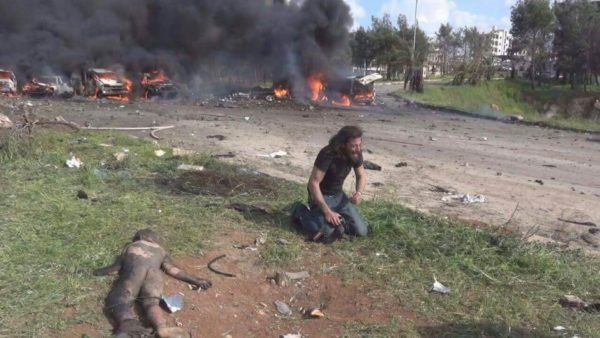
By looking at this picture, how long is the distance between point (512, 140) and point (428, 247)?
439 inches

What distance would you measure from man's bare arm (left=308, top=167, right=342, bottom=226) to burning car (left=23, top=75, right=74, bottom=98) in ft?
69.8

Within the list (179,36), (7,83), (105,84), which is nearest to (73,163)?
(105,84)

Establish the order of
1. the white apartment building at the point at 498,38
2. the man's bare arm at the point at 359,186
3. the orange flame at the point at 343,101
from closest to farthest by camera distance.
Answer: the man's bare arm at the point at 359,186 < the orange flame at the point at 343,101 < the white apartment building at the point at 498,38

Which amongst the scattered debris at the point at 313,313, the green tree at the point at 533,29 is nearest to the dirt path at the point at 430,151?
the scattered debris at the point at 313,313

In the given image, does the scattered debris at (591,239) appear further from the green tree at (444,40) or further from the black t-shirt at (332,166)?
the green tree at (444,40)

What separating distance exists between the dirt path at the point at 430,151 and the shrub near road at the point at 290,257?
4.35 ft

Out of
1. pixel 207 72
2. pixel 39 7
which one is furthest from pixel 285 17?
pixel 39 7

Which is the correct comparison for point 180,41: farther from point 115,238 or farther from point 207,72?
point 115,238

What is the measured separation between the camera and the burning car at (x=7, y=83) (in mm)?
22828

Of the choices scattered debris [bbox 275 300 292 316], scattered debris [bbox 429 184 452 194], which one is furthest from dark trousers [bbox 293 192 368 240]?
scattered debris [bbox 429 184 452 194]

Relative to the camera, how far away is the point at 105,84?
23.9 metres

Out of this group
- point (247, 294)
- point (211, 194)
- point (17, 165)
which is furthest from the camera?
point (17, 165)

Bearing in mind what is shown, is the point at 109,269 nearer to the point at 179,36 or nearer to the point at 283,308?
the point at 283,308

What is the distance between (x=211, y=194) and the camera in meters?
6.25
